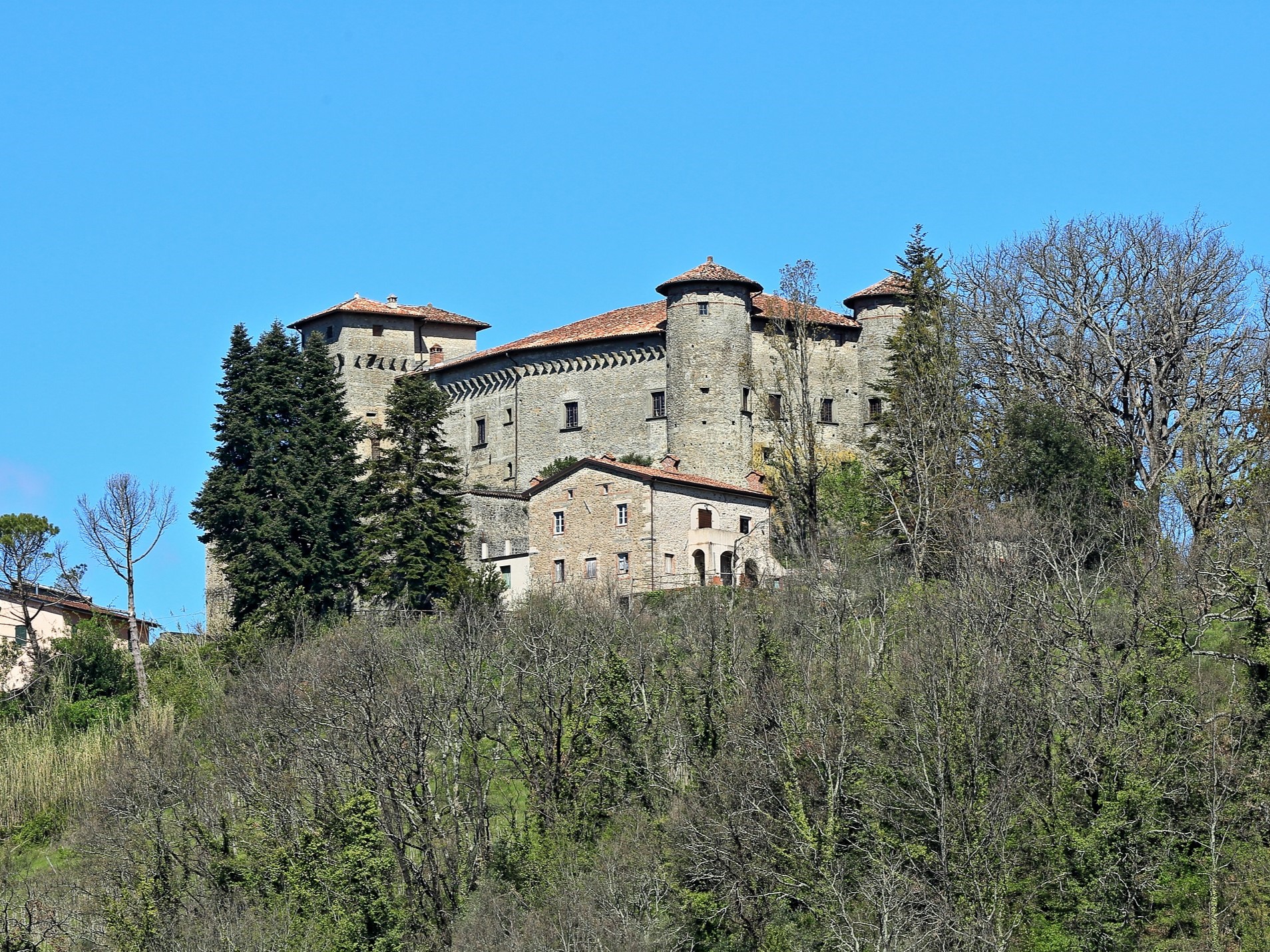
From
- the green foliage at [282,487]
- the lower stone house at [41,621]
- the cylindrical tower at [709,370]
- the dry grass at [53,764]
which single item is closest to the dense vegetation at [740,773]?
the dry grass at [53,764]

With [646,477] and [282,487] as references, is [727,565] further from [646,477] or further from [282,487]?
[282,487]

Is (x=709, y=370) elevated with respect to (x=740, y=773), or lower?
elevated

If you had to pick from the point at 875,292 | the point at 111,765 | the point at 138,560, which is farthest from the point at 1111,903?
the point at 875,292

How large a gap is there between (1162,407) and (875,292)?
48.9ft

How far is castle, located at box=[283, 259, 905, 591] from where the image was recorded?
178 feet

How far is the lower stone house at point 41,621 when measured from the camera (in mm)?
51531

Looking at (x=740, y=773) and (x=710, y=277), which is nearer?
(x=740, y=773)

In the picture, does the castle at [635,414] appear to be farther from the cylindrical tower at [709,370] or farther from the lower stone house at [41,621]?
the lower stone house at [41,621]

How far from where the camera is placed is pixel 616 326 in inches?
2566

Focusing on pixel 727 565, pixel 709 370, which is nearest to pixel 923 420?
pixel 727 565

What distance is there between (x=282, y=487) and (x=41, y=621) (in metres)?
10.8

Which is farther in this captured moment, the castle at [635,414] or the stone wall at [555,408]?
the stone wall at [555,408]

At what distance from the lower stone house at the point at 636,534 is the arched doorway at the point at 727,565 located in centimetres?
3

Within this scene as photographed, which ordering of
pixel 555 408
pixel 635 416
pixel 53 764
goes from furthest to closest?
pixel 555 408
pixel 635 416
pixel 53 764
